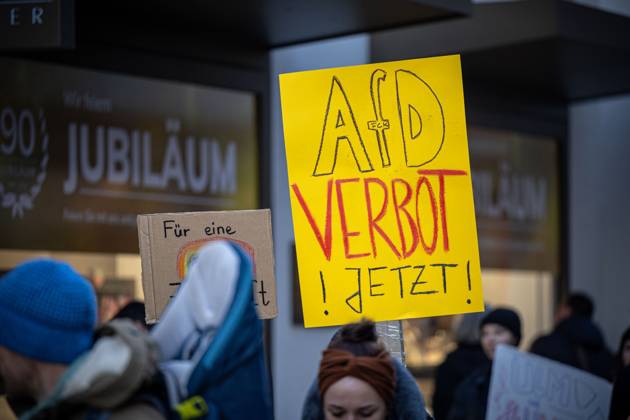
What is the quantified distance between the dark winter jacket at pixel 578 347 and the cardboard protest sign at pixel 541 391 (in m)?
1.75

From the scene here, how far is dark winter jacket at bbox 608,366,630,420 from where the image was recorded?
4.76 metres

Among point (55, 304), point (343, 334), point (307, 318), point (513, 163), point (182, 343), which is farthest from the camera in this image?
point (513, 163)

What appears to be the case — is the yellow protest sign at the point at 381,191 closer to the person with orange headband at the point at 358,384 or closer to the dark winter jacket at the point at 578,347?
the person with orange headband at the point at 358,384

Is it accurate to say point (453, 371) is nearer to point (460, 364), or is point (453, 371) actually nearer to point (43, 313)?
point (460, 364)

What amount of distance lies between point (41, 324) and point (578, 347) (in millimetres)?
5938

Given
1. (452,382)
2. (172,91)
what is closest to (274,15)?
(172,91)

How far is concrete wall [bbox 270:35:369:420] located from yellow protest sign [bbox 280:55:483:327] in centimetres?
453

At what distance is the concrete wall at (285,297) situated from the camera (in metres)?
A: 8.68

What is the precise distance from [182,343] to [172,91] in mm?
5637

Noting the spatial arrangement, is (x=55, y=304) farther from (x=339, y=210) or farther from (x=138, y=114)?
(x=138, y=114)

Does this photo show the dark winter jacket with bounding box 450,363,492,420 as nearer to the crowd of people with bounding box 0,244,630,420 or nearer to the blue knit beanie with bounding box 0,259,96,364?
the crowd of people with bounding box 0,244,630,420

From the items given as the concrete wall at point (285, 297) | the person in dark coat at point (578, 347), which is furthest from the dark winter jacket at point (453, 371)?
the concrete wall at point (285, 297)

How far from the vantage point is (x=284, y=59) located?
8805 mm

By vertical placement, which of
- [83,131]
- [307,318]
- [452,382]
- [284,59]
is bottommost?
[452,382]
